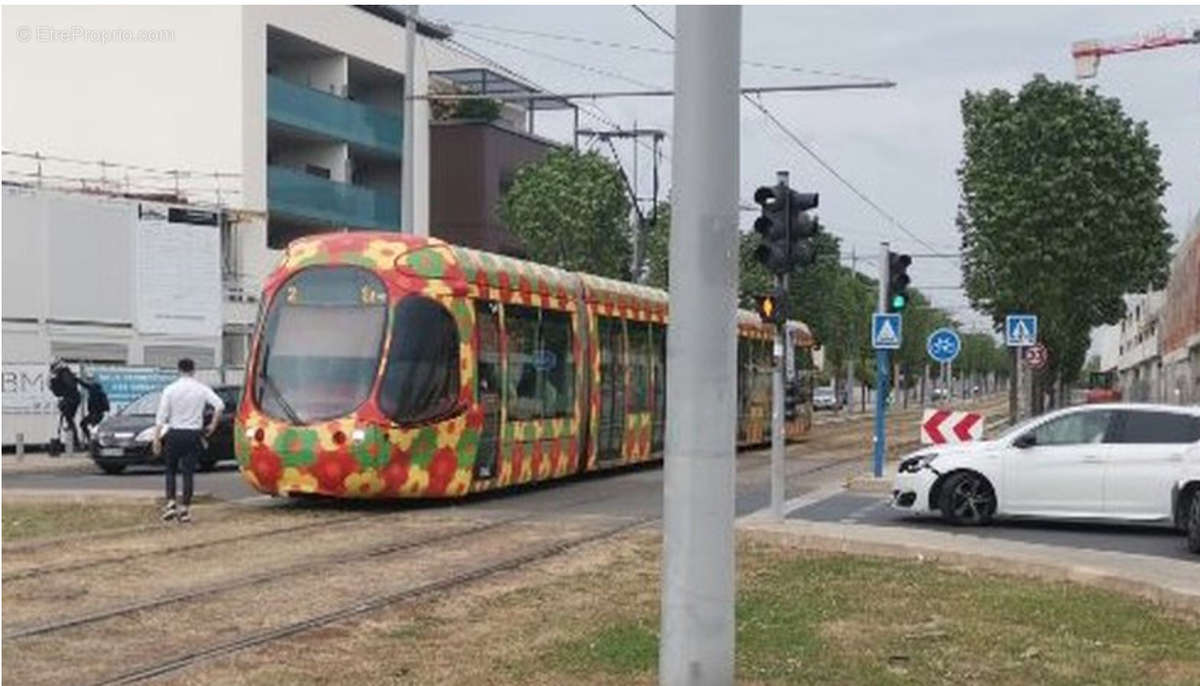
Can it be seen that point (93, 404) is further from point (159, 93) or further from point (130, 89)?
point (130, 89)

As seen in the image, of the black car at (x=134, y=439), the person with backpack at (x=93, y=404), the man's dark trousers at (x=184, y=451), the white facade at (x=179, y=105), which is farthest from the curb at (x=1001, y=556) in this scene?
the white facade at (x=179, y=105)

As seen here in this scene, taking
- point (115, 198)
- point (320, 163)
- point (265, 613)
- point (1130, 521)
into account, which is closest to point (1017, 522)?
point (1130, 521)

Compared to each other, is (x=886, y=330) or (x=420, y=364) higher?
(x=886, y=330)

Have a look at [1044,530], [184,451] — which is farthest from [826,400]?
[184,451]

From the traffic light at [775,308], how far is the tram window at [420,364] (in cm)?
359

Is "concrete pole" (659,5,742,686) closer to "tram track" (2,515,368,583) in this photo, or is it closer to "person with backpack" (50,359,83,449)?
"tram track" (2,515,368,583)

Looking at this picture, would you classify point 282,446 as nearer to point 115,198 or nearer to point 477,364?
point 477,364

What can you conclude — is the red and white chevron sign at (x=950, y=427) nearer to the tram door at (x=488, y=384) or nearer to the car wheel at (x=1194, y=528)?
the car wheel at (x=1194, y=528)

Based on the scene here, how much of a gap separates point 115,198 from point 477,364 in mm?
20521

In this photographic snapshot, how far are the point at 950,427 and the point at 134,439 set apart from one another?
1344 centimetres

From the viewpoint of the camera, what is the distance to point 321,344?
1792 centimetres

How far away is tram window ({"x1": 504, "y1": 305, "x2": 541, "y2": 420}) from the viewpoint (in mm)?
19938

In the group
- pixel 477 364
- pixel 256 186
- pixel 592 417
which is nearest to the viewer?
pixel 477 364

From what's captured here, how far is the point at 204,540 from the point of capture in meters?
14.8
